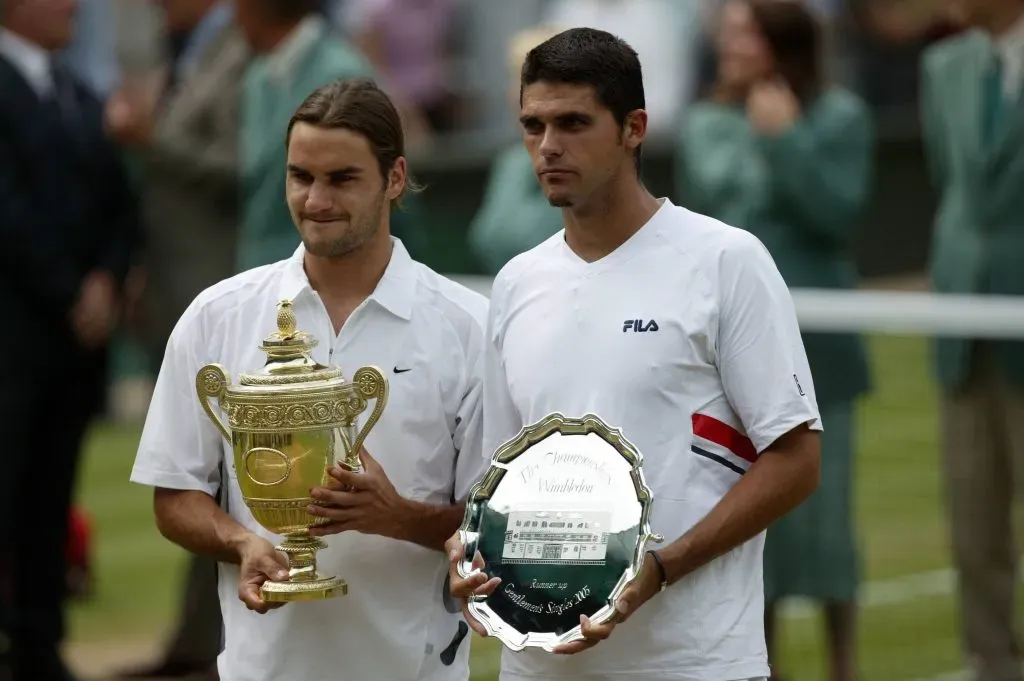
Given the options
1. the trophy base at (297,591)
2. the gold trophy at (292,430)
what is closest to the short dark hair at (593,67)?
the gold trophy at (292,430)

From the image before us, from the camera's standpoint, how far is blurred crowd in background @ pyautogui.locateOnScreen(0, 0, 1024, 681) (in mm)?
6750

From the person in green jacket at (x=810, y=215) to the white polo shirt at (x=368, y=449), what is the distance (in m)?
2.58

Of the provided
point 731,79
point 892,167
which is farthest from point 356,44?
point 731,79

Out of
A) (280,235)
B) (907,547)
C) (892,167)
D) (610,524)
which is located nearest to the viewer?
(610,524)

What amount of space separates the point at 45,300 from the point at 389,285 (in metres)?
3.61

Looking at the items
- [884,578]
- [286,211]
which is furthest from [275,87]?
[884,578]

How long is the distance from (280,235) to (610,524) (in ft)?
10.8

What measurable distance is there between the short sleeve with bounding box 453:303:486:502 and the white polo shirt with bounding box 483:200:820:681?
35 cm

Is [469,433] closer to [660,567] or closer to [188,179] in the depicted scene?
[660,567]

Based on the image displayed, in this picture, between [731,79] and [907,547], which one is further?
[907,547]

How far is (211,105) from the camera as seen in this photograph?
8.01 metres

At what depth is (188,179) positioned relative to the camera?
8.23 metres

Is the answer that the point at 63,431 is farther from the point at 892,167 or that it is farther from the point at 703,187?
the point at 892,167

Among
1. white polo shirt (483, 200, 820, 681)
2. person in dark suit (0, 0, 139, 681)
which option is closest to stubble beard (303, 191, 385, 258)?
white polo shirt (483, 200, 820, 681)
